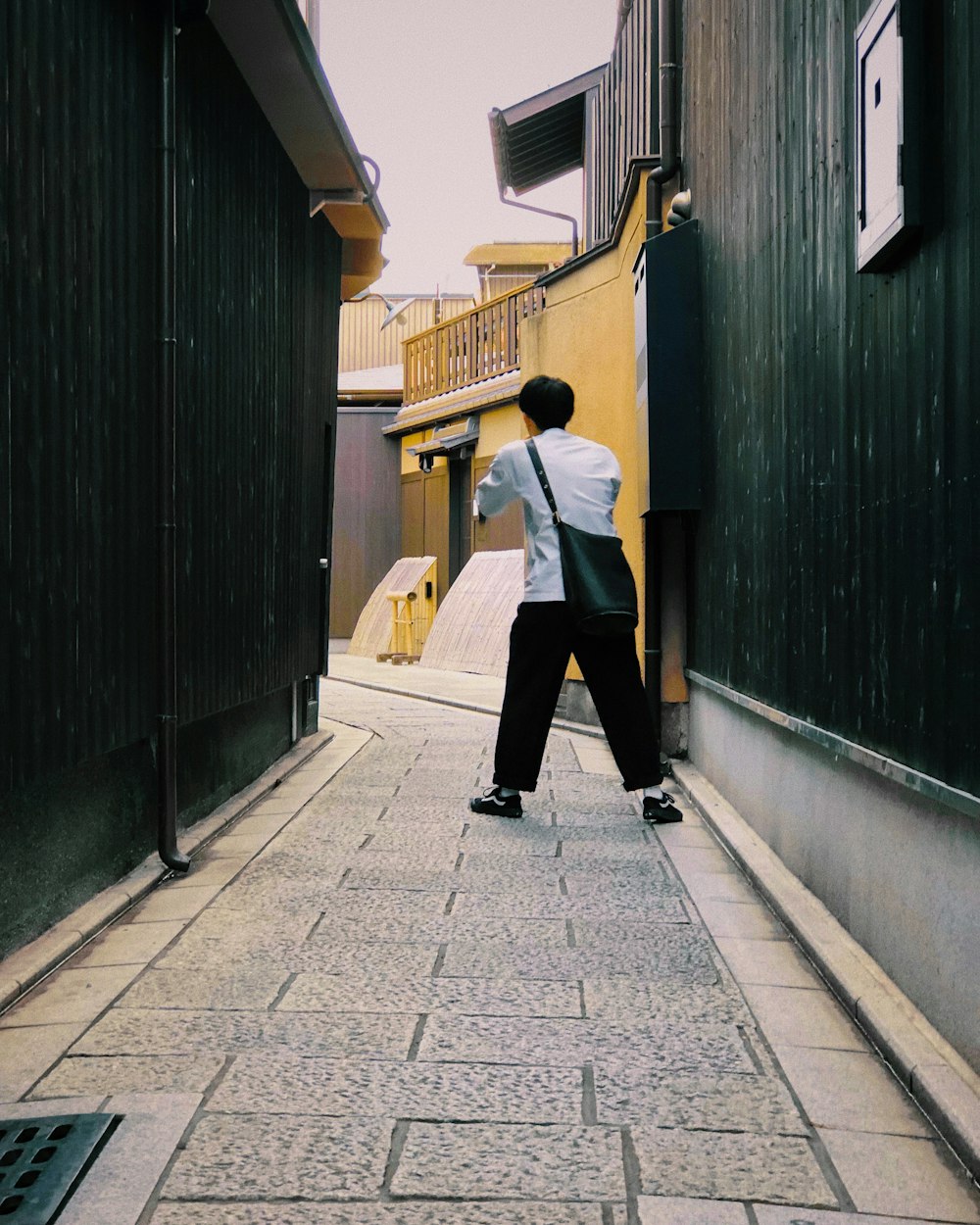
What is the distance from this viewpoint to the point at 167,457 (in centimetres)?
500

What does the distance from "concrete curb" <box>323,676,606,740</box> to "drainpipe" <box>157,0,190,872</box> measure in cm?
408

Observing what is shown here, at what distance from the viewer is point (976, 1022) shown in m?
2.68

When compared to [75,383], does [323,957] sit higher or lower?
lower

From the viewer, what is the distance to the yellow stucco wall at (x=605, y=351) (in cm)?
880

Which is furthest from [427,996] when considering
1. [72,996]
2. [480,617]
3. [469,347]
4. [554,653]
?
[469,347]

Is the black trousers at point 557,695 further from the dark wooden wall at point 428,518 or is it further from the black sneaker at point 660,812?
the dark wooden wall at point 428,518

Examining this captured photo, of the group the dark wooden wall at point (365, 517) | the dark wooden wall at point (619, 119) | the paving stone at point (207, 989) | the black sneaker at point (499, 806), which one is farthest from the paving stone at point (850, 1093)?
the dark wooden wall at point (365, 517)

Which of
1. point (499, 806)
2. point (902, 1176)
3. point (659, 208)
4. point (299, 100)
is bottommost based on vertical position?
point (902, 1176)

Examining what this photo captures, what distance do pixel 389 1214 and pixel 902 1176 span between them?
3.16ft

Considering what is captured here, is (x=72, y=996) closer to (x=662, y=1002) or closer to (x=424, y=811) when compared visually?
(x=662, y=1002)

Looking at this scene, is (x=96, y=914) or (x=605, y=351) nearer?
(x=96, y=914)

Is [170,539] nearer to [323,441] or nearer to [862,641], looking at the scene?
[862,641]

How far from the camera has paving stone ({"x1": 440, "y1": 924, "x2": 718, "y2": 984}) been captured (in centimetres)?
367

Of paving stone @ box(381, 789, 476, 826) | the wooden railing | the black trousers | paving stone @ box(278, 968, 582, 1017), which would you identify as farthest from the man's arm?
the wooden railing
